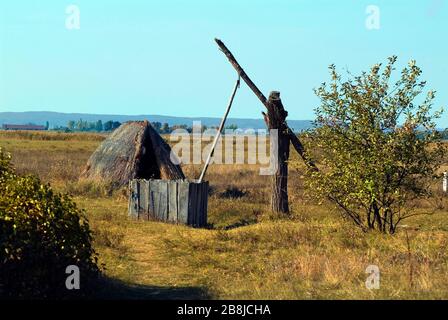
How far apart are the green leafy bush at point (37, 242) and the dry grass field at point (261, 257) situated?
989 millimetres

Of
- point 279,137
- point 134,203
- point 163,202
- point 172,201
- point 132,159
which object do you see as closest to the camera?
point 172,201

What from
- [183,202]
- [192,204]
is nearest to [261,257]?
[192,204]

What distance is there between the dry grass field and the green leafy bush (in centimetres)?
99

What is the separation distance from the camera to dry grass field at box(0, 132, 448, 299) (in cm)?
1075

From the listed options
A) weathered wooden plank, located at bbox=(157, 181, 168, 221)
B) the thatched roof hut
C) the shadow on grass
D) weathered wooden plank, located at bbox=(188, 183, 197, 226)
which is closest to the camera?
the shadow on grass

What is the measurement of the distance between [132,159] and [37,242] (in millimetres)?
15563

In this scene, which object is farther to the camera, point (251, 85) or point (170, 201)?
point (251, 85)

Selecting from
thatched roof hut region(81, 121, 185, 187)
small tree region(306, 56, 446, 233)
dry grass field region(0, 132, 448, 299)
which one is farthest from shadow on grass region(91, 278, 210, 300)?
thatched roof hut region(81, 121, 185, 187)

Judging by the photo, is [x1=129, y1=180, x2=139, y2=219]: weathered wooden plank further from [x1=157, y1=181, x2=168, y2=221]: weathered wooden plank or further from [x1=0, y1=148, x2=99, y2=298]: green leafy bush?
[x1=0, y1=148, x2=99, y2=298]: green leafy bush

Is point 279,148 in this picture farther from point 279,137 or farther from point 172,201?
point 172,201

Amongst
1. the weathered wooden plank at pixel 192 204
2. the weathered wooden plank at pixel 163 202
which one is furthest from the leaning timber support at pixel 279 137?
the weathered wooden plank at pixel 163 202

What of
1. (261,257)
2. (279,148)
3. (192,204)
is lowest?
(261,257)

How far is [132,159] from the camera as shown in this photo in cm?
2550
